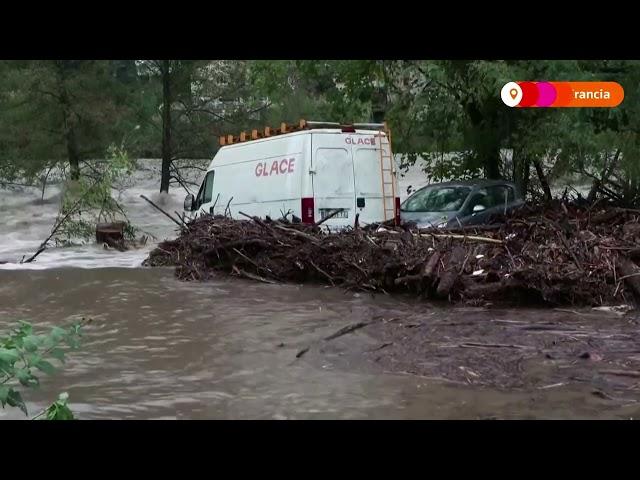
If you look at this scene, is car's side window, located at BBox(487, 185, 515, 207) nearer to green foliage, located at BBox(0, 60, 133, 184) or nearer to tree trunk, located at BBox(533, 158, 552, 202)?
tree trunk, located at BBox(533, 158, 552, 202)

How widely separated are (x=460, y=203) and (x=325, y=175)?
2.85 meters

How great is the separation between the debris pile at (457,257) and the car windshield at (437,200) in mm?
1637

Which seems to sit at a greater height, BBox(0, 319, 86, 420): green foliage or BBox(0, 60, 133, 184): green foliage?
BBox(0, 60, 133, 184): green foliage

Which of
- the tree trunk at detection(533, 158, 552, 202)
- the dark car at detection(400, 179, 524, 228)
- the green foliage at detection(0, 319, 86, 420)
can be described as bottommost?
the green foliage at detection(0, 319, 86, 420)

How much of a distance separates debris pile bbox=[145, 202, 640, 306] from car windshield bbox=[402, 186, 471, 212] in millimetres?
1637

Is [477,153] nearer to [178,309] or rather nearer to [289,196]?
[289,196]

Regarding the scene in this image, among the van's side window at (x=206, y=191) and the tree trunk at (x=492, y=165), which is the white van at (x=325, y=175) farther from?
the tree trunk at (x=492, y=165)

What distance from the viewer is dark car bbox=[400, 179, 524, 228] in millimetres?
13000

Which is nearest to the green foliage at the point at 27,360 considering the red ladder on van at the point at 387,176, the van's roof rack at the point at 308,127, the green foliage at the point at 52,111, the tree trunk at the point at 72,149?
the van's roof rack at the point at 308,127

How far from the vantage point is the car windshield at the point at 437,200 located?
13375 mm

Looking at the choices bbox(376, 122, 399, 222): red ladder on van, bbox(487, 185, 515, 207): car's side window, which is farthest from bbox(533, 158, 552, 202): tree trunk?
bbox(376, 122, 399, 222): red ladder on van

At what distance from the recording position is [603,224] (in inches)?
413
